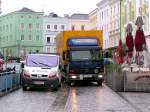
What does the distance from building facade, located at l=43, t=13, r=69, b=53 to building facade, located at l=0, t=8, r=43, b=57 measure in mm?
1581

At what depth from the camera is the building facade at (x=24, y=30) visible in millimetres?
128000

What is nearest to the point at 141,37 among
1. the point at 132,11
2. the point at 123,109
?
the point at 123,109

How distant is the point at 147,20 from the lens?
191ft

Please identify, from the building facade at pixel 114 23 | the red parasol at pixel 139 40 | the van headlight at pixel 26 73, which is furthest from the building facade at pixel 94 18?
the van headlight at pixel 26 73

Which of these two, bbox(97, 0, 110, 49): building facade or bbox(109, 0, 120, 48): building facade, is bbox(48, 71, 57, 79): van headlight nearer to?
bbox(109, 0, 120, 48): building facade

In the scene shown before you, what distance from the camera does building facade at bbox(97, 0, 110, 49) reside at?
332ft

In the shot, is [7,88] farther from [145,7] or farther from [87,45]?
[145,7]

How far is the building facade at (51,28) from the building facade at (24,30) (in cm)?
158

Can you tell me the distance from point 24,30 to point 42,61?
10325cm

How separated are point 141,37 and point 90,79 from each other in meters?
5.81

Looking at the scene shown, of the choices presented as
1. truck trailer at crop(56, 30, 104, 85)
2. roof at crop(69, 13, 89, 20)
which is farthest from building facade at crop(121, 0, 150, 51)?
roof at crop(69, 13, 89, 20)

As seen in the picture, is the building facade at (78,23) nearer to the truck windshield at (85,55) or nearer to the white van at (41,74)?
the truck windshield at (85,55)

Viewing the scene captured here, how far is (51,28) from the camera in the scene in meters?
130

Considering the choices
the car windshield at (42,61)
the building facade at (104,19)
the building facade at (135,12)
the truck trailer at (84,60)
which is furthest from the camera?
the building facade at (104,19)
